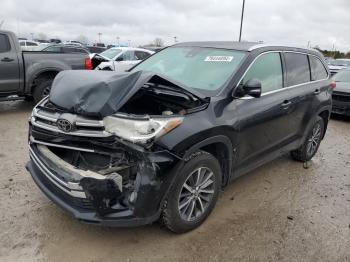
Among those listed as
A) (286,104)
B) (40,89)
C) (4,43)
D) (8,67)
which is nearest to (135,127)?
(286,104)

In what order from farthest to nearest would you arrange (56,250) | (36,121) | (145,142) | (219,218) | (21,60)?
(21,60)
(219,218)
(36,121)
(56,250)
(145,142)

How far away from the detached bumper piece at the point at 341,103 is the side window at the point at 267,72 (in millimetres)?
5678

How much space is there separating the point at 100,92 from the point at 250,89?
59.4 inches

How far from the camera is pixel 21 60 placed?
7492 millimetres

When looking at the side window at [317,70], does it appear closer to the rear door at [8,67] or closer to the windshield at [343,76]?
the windshield at [343,76]

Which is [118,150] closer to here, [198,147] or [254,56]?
[198,147]

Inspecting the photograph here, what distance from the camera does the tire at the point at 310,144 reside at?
209 inches

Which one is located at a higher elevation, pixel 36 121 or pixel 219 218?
pixel 36 121

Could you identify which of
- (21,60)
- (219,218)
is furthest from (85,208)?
(21,60)

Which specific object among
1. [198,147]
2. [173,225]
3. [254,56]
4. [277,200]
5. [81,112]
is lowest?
[277,200]

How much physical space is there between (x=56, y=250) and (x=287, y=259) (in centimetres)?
206

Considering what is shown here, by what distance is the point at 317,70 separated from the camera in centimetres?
529

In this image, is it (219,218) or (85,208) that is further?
(219,218)

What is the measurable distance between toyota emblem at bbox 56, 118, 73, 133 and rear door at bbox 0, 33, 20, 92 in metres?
5.27
